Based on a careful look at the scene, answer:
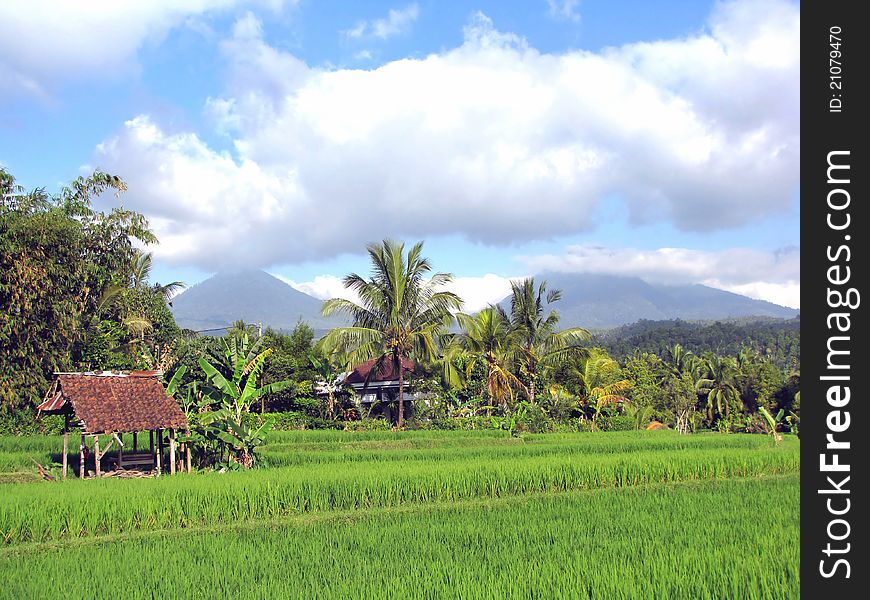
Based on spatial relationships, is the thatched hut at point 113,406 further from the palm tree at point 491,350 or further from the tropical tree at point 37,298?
the palm tree at point 491,350

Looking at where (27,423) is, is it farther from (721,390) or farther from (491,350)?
(721,390)

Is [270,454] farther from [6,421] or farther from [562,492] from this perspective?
[6,421]

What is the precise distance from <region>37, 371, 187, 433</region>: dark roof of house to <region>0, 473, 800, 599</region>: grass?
5.19 m

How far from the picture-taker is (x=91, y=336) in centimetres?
2647

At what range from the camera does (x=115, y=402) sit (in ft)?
45.9

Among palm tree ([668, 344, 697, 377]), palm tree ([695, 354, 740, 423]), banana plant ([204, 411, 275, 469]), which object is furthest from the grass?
palm tree ([668, 344, 697, 377])

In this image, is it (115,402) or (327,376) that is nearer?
(115,402)

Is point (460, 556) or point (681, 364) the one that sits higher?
point (460, 556)

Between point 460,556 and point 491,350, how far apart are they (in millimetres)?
21606

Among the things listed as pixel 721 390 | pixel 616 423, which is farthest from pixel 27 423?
pixel 721 390

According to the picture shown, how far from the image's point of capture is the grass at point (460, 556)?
5766 mm

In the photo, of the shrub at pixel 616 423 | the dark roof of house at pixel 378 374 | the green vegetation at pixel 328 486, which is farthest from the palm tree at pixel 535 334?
the green vegetation at pixel 328 486
